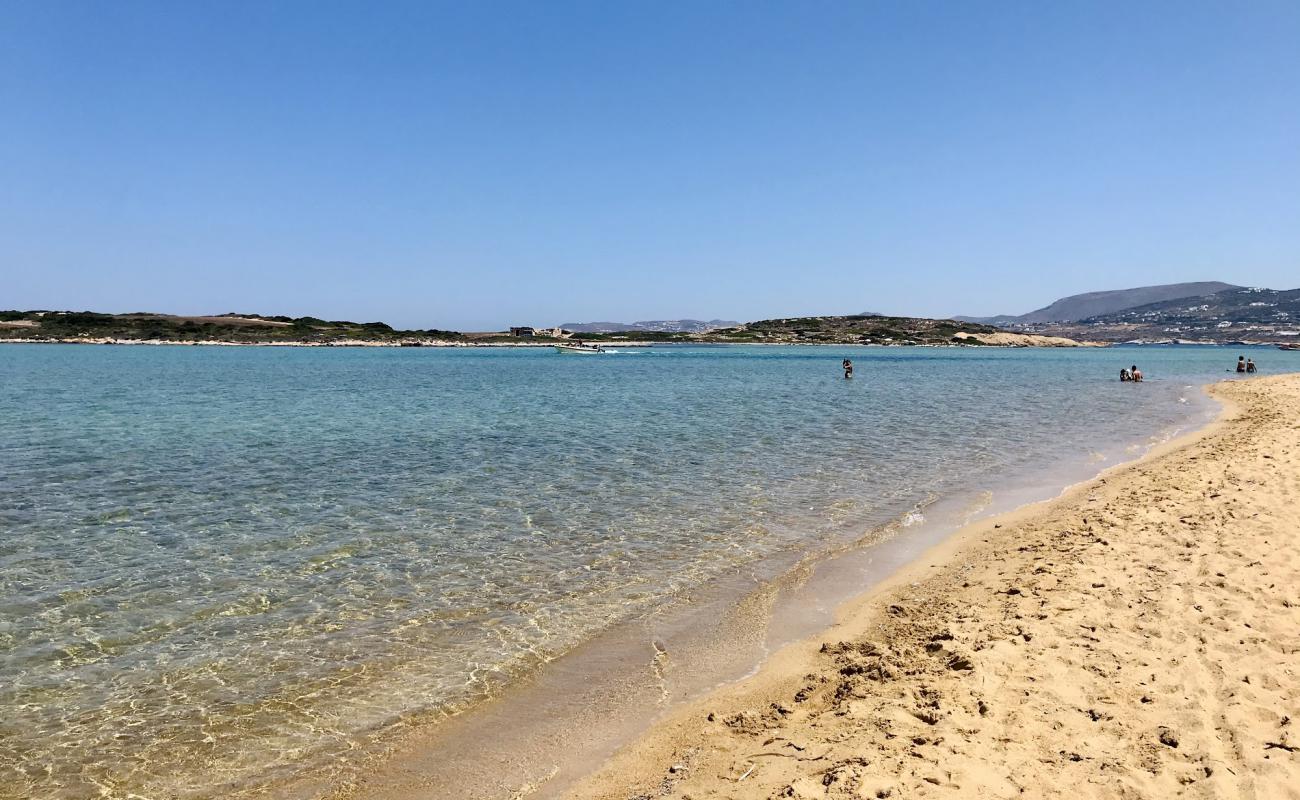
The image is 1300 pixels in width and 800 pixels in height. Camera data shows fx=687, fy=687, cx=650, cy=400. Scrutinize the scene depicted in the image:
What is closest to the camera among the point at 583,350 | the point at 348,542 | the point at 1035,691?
the point at 1035,691

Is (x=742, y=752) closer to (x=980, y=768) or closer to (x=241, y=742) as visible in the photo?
(x=980, y=768)

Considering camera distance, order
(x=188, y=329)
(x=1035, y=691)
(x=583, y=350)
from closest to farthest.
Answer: (x=1035, y=691) < (x=583, y=350) < (x=188, y=329)

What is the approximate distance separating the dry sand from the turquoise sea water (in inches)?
106

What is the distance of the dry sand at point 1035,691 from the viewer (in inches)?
202

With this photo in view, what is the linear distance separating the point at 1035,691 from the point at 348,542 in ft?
35.3

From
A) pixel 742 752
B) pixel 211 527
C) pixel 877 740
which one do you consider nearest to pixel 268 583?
pixel 211 527

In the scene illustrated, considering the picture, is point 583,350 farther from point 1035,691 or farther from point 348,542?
point 1035,691

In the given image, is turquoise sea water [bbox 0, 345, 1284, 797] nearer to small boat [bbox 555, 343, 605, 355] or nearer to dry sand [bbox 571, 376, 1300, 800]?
dry sand [bbox 571, 376, 1300, 800]

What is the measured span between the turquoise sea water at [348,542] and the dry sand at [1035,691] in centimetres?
270

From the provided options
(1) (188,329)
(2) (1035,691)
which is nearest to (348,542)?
(2) (1035,691)

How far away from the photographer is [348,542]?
1230 centimetres

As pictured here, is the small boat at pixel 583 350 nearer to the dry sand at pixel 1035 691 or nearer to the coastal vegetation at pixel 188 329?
the coastal vegetation at pixel 188 329

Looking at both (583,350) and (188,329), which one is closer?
(583,350)

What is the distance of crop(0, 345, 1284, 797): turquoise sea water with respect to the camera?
6922 millimetres
